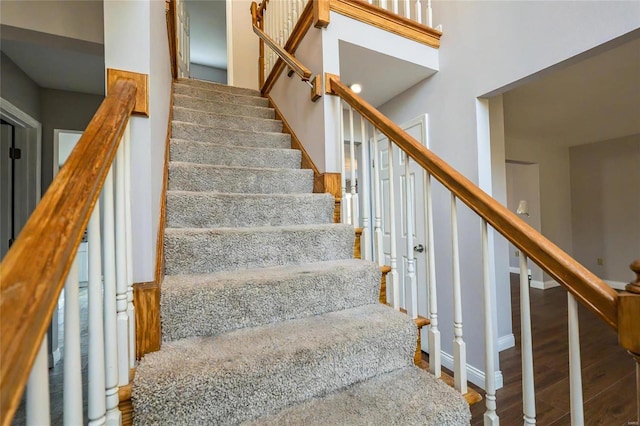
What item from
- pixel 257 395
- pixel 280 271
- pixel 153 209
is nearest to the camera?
pixel 257 395

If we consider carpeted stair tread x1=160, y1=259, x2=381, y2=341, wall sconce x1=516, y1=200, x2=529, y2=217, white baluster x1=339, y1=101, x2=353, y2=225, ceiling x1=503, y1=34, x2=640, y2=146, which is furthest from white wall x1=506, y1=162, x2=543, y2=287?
carpeted stair tread x1=160, y1=259, x2=381, y2=341

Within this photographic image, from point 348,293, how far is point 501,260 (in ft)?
6.77

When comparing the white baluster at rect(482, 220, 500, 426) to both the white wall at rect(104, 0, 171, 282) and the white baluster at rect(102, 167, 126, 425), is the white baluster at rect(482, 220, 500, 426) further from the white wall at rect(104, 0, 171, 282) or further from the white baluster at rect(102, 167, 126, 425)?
the white wall at rect(104, 0, 171, 282)

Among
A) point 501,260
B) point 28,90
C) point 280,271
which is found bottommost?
point 501,260

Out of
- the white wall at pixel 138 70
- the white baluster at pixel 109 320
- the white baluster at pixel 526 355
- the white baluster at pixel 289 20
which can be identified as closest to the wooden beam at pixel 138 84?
the white wall at pixel 138 70

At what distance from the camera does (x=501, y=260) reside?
8.83ft

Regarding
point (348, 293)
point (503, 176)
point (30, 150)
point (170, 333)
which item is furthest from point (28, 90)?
point (503, 176)

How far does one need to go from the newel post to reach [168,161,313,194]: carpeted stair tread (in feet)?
5.23

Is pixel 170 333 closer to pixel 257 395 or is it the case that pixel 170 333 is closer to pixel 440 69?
pixel 257 395

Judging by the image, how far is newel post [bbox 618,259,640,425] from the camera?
0.60 metres

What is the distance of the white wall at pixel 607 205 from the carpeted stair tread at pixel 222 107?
17.2ft

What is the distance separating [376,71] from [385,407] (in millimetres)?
2164

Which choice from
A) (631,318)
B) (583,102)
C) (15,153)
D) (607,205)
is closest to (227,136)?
(15,153)

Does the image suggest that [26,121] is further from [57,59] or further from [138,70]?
[138,70]
